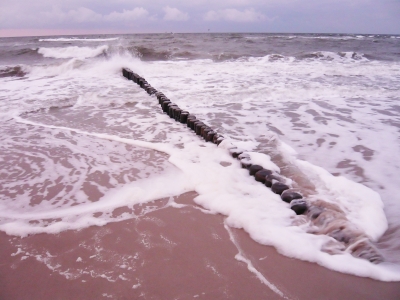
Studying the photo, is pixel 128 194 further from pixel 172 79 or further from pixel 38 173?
pixel 172 79

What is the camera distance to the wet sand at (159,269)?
1.79 meters

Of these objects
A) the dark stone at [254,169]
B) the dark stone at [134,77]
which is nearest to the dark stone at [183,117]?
the dark stone at [254,169]

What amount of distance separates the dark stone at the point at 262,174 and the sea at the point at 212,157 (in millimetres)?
64

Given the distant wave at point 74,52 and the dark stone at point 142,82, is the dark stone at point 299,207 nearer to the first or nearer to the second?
the dark stone at point 142,82

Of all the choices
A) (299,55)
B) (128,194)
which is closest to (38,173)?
(128,194)

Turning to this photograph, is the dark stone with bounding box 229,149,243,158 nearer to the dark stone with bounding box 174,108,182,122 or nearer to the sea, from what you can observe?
the sea

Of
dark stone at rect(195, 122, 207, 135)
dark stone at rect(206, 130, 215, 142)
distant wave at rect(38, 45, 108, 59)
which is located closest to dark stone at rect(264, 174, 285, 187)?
dark stone at rect(206, 130, 215, 142)

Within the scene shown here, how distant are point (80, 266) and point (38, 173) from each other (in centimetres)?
180

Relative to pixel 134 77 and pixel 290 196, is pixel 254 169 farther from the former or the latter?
pixel 134 77

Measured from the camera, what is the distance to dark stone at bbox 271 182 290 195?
2949mm

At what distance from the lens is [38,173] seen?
335 cm

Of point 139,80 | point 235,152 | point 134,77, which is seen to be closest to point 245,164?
point 235,152

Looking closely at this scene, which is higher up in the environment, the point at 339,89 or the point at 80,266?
the point at 339,89

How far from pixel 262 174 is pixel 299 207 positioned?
66 centimetres
